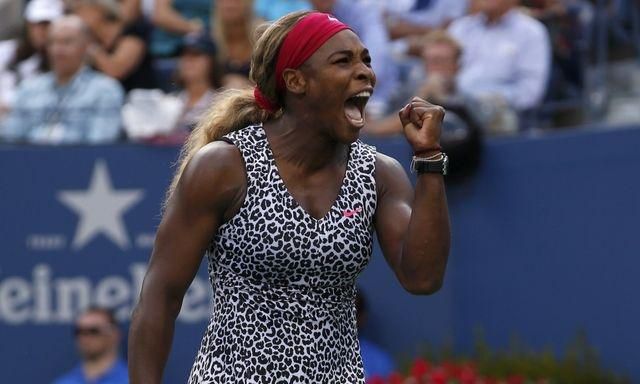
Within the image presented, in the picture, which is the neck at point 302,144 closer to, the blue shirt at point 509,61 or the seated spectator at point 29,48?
the blue shirt at point 509,61

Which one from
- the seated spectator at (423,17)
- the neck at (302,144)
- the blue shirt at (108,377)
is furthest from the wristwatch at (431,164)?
the seated spectator at (423,17)

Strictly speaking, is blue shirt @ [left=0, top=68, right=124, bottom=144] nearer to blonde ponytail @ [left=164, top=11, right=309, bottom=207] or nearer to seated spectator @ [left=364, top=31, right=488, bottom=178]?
seated spectator @ [left=364, top=31, right=488, bottom=178]

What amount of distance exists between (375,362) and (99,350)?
1.57m

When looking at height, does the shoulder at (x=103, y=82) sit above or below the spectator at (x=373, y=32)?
below

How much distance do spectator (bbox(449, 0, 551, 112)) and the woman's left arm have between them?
4344 millimetres

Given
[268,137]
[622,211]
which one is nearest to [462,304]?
[622,211]

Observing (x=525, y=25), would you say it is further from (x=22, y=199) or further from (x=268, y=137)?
(x=268, y=137)

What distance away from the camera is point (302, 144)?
4086 mm

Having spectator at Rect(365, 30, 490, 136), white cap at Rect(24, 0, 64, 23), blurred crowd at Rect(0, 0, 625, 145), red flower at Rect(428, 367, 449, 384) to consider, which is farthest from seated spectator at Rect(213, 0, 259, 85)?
red flower at Rect(428, 367, 449, 384)

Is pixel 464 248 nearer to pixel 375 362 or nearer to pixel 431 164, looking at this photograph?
pixel 375 362

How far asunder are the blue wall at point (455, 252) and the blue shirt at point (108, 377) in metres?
0.36

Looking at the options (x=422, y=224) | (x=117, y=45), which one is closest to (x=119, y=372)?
(x=117, y=45)

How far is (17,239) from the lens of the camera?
28.2 ft

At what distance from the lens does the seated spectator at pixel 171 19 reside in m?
9.63
